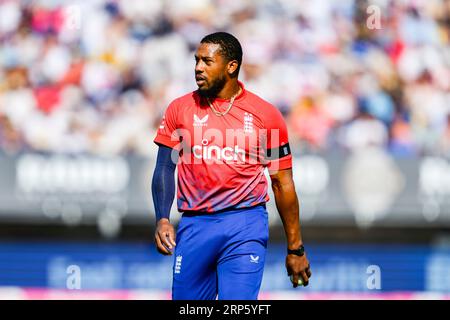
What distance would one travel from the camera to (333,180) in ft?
38.4

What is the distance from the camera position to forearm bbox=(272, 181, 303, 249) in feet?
19.9

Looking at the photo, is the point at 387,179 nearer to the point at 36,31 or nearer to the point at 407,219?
the point at 407,219

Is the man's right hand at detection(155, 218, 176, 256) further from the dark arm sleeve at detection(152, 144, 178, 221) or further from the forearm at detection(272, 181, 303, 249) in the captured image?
the forearm at detection(272, 181, 303, 249)

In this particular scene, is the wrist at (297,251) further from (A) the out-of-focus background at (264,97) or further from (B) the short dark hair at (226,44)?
(A) the out-of-focus background at (264,97)

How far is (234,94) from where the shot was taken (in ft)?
20.2

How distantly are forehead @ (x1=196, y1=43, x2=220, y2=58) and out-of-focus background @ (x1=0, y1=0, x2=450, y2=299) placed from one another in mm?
5654

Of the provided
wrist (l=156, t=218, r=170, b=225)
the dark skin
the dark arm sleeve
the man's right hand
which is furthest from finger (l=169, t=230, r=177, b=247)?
the dark skin

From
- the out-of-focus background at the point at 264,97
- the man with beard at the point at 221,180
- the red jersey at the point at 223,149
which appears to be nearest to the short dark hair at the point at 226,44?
the man with beard at the point at 221,180

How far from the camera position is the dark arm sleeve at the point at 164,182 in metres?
5.97

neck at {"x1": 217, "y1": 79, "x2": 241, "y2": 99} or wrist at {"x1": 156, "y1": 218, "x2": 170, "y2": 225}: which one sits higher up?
neck at {"x1": 217, "y1": 79, "x2": 241, "y2": 99}

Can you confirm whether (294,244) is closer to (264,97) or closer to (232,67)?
(232,67)

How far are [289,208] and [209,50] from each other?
1.10 meters

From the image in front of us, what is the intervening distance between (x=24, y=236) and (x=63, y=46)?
95.6 inches
